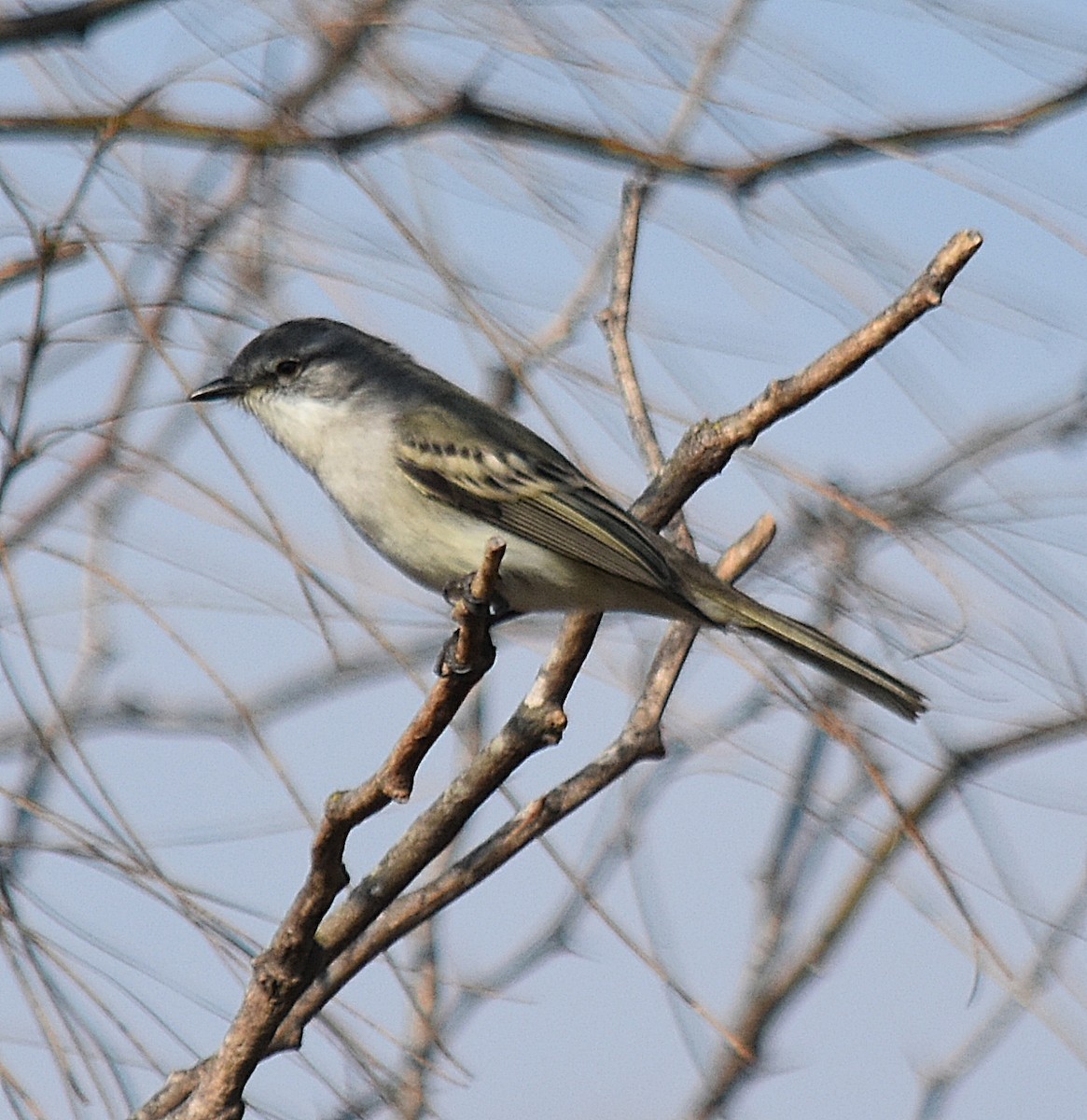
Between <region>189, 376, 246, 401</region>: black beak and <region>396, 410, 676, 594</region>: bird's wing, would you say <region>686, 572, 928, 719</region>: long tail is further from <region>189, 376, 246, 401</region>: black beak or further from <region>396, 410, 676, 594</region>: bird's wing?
<region>189, 376, 246, 401</region>: black beak

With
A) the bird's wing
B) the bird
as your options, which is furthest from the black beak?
the bird's wing

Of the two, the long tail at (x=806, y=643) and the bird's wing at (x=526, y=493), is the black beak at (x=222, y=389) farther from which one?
the long tail at (x=806, y=643)

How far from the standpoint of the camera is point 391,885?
85.4 inches

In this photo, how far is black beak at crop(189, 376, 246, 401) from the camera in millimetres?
3934

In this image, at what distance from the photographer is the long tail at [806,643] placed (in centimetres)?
324

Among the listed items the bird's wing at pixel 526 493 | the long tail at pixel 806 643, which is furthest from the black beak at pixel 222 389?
the long tail at pixel 806 643

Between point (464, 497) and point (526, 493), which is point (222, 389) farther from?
point (526, 493)

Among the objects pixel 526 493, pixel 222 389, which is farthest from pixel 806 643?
pixel 222 389

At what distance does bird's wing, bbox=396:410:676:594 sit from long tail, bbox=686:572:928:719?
0.35ft

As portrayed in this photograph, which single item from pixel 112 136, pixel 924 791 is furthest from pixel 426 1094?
pixel 112 136

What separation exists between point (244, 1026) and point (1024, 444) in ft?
7.16

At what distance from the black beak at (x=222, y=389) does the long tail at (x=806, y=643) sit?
1.36 m

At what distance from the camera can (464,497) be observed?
12.1 ft

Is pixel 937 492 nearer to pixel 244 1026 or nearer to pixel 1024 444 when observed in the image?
pixel 1024 444
